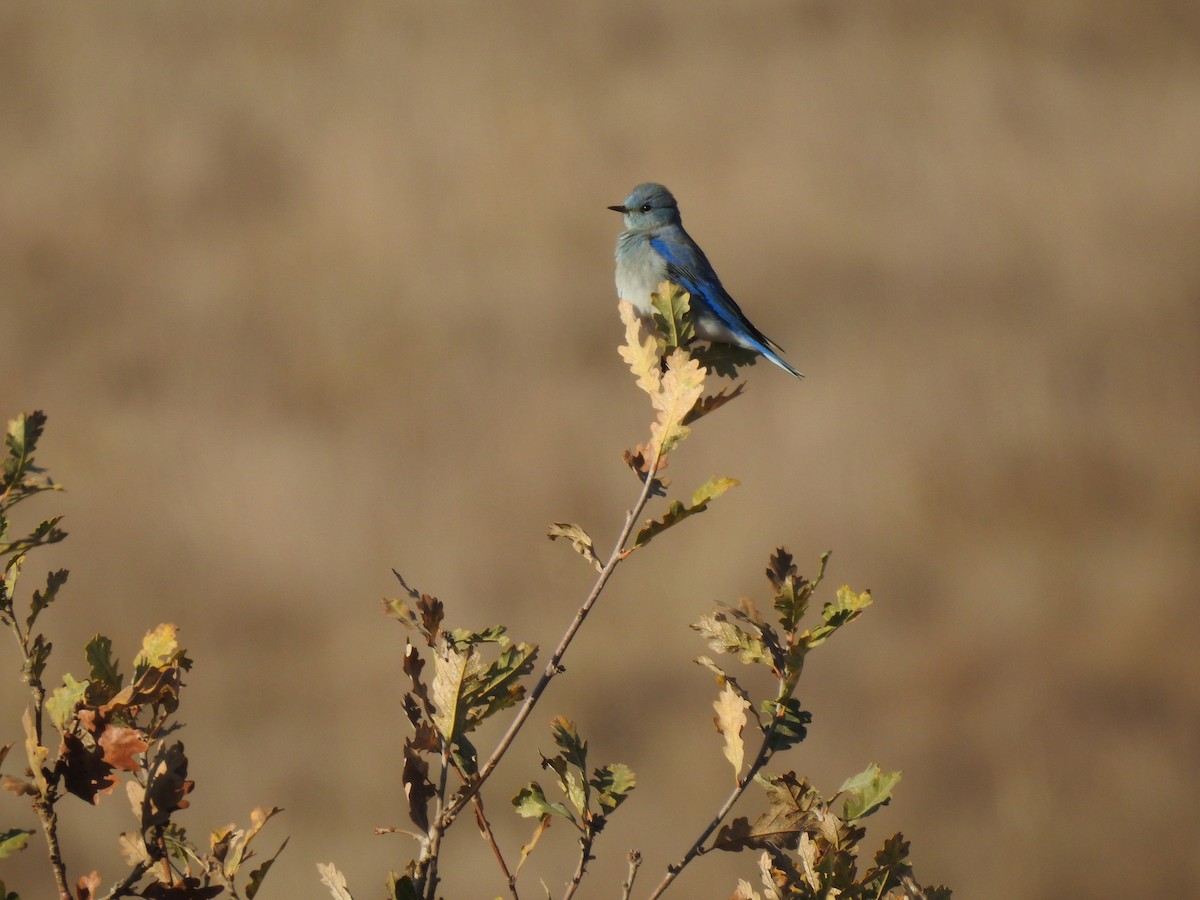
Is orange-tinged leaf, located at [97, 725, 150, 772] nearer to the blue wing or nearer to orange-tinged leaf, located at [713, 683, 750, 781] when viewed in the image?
orange-tinged leaf, located at [713, 683, 750, 781]

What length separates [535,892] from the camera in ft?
22.7

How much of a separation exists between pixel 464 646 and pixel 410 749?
6.0 inches

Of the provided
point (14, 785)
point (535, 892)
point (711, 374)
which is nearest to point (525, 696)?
point (14, 785)

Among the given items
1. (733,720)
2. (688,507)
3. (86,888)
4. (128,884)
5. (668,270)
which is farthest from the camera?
(668,270)

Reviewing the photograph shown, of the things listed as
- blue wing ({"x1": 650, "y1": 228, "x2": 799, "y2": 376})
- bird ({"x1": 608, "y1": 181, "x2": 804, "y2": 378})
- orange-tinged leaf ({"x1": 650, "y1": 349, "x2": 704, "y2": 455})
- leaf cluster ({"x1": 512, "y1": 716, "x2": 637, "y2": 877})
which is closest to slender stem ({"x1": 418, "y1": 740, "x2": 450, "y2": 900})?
leaf cluster ({"x1": 512, "y1": 716, "x2": 637, "y2": 877})

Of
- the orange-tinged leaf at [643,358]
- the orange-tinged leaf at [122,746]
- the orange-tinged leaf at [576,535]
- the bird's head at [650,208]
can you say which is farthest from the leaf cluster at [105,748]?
the bird's head at [650,208]

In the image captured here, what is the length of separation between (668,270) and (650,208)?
461 millimetres

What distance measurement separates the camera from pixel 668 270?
4.00 meters


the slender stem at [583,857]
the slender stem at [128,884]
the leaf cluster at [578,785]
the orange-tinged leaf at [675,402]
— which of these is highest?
the orange-tinged leaf at [675,402]

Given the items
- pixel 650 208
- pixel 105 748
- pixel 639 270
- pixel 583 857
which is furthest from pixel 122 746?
pixel 650 208

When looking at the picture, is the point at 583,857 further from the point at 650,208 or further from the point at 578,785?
the point at 650,208

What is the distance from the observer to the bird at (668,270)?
3.84m

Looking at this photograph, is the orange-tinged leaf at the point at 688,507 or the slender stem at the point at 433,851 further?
the orange-tinged leaf at the point at 688,507

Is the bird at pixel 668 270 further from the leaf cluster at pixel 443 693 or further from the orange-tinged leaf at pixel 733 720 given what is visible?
the leaf cluster at pixel 443 693
